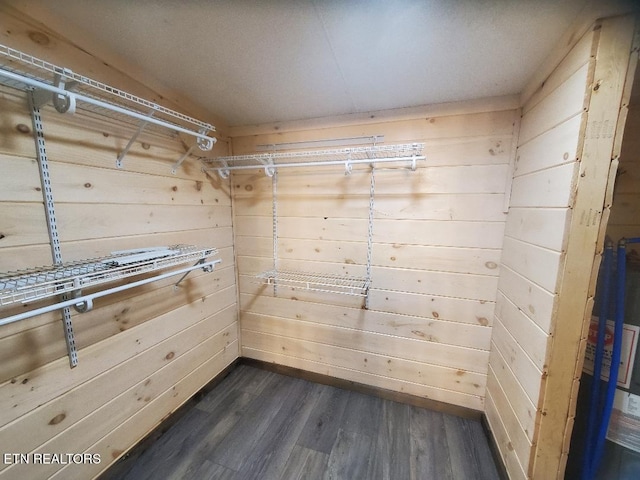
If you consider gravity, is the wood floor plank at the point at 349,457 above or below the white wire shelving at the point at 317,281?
below

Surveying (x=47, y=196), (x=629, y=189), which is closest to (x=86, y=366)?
(x=47, y=196)

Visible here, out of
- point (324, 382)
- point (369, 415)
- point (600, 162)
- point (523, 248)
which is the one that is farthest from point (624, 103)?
point (324, 382)

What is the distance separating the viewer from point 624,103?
0.76 meters

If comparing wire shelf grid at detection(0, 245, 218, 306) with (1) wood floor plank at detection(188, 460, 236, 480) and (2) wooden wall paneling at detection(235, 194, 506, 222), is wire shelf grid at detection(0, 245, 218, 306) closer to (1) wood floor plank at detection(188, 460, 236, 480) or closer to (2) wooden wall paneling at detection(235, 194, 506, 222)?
(2) wooden wall paneling at detection(235, 194, 506, 222)

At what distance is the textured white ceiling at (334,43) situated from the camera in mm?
765

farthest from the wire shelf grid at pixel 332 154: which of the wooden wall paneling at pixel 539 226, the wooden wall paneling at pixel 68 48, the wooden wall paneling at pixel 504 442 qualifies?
the wooden wall paneling at pixel 504 442

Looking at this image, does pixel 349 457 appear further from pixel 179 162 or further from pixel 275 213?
pixel 179 162

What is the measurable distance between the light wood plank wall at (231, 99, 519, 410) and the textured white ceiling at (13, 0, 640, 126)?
26 centimetres

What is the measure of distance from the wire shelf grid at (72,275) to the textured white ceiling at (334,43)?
85 centimetres

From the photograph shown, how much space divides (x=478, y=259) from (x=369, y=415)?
1180mm

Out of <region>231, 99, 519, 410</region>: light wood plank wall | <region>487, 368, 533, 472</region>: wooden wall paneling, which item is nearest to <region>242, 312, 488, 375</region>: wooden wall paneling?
<region>231, 99, 519, 410</region>: light wood plank wall

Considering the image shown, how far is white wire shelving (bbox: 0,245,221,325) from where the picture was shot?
2.31 feet

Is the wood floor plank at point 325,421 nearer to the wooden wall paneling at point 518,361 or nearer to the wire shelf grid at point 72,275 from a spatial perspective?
the wooden wall paneling at point 518,361

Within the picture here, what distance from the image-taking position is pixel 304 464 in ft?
4.17
